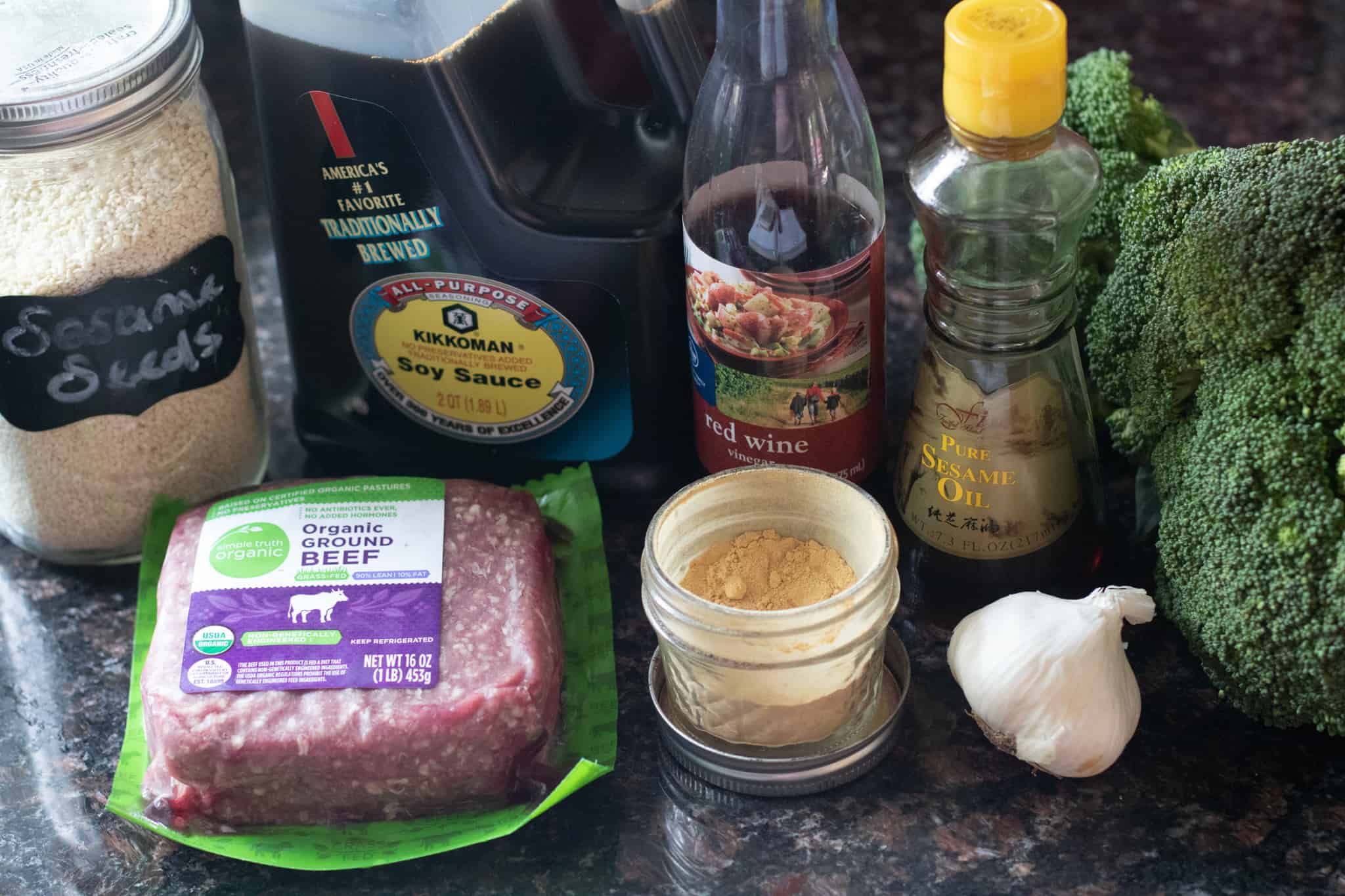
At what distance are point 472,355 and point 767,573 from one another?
26 cm

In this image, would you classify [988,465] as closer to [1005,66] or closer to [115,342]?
[1005,66]

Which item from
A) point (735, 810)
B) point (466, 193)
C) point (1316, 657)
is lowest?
point (735, 810)

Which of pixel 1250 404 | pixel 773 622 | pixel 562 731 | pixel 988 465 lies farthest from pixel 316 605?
pixel 1250 404

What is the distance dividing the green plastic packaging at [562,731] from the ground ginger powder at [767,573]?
0.10m

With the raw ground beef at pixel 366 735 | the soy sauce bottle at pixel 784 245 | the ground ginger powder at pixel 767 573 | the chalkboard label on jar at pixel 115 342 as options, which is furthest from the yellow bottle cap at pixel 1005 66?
the chalkboard label on jar at pixel 115 342

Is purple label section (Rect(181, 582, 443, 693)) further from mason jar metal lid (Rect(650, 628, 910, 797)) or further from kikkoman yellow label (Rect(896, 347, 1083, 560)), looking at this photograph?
kikkoman yellow label (Rect(896, 347, 1083, 560))

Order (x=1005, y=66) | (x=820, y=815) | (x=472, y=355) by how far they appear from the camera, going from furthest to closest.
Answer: (x=472, y=355) → (x=820, y=815) → (x=1005, y=66)

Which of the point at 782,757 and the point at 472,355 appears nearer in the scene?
the point at 782,757

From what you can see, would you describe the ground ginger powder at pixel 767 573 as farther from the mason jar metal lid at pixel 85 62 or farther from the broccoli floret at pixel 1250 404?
the mason jar metal lid at pixel 85 62

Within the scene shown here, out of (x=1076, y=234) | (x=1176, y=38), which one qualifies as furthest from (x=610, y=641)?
(x=1176, y=38)

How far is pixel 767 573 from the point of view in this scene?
85 centimetres

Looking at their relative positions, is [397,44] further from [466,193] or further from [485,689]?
[485,689]

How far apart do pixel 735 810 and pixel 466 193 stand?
0.39 meters

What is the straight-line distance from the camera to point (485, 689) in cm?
80
